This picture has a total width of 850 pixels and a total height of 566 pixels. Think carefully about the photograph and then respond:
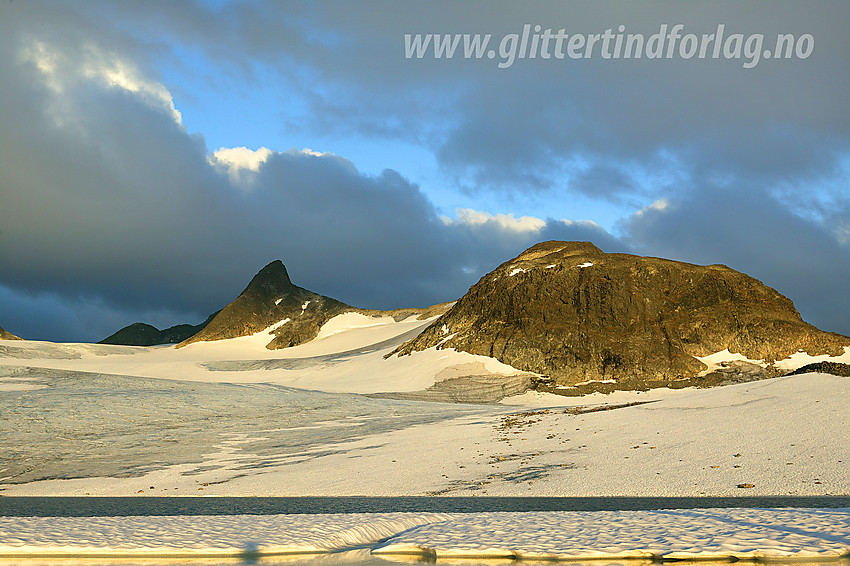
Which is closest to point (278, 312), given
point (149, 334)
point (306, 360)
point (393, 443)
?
point (306, 360)

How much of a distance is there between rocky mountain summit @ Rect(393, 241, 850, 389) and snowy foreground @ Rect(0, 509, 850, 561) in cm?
3974

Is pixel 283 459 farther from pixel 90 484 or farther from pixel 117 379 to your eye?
pixel 117 379

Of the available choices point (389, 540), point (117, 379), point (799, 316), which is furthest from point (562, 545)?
point (799, 316)

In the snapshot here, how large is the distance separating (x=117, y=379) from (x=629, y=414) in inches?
1137

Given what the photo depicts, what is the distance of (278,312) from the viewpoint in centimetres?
9850

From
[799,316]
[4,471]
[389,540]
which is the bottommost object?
[4,471]

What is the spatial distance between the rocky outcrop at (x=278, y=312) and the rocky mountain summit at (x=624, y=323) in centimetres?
3165

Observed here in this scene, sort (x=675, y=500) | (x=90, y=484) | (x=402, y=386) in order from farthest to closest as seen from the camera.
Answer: (x=402, y=386) → (x=90, y=484) → (x=675, y=500)

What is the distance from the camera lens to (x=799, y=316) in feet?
188

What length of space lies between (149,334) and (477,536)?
14562 cm

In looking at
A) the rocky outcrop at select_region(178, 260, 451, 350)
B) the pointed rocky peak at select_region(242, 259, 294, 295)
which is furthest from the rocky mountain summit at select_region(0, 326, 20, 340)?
the pointed rocky peak at select_region(242, 259, 294, 295)

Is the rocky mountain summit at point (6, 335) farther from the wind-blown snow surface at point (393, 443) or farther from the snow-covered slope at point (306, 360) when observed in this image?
the wind-blown snow surface at point (393, 443)

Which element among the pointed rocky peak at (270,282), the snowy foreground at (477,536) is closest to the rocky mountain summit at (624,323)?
the snowy foreground at (477,536)

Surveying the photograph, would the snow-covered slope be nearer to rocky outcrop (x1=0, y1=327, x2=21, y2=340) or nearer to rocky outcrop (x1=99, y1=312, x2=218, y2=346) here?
rocky outcrop (x1=0, y1=327, x2=21, y2=340)
